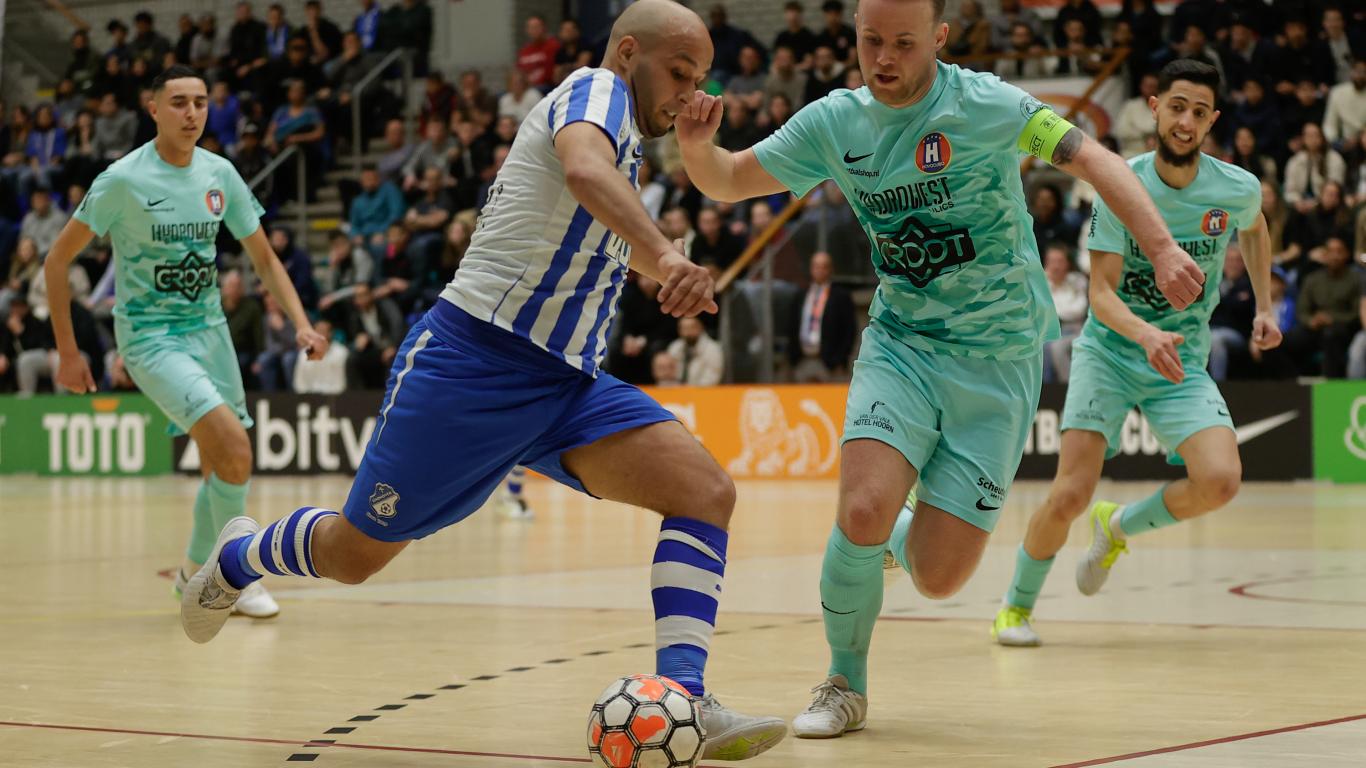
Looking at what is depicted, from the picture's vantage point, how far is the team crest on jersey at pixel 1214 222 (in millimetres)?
7195

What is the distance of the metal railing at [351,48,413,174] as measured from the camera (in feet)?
83.3

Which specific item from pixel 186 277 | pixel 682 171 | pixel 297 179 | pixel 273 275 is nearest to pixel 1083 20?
pixel 682 171

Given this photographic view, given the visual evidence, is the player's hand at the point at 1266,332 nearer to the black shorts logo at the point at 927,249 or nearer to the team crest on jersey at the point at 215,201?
the black shorts logo at the point at 927,249

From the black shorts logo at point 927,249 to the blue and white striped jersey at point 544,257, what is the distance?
1.00 m

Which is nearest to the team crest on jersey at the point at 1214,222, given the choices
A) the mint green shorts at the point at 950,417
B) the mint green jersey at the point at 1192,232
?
the mint green jersey at the point at 1192,232

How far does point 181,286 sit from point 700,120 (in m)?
3.95

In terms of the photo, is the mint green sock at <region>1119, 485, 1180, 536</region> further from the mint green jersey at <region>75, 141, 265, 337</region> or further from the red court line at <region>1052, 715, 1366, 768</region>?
the mint green jersey at <region>75, 141, 265, 337</region>

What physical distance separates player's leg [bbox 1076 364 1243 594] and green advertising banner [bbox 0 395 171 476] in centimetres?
1611

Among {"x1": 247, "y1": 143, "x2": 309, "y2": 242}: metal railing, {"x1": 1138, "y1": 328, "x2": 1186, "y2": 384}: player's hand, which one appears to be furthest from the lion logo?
{"x1": 1138, "y1": 328, "x2": 1186, "y2": 384}: player's hand

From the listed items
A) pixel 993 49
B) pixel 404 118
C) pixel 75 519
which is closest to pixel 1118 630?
pixel 75 519

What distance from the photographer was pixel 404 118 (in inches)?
1031

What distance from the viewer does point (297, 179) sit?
25.1 m

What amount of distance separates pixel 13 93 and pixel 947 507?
2855 centimetres

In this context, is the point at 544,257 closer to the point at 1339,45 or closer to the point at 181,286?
the point at 181,286
